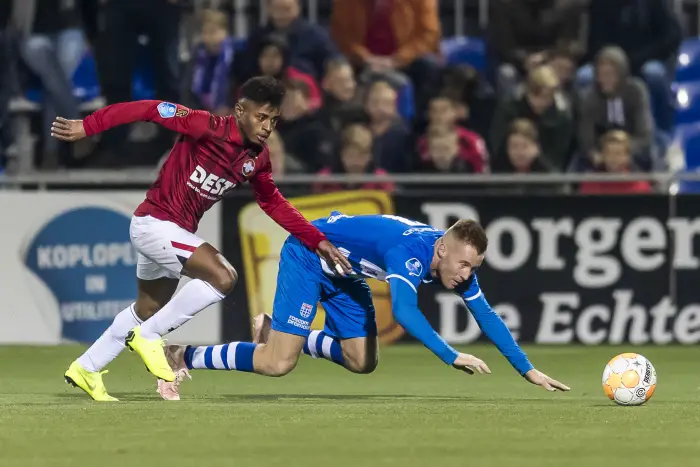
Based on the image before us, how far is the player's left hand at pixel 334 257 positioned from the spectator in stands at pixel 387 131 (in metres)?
5.05

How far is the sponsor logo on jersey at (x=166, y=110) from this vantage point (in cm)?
927

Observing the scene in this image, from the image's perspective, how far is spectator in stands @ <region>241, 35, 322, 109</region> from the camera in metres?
14.7

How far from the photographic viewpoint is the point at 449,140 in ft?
46.9

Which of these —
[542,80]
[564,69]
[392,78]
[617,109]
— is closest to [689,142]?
[617,109]

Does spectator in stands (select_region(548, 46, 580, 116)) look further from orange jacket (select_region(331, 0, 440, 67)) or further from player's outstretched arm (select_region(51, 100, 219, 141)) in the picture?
player's outstretched arm (select_region(51, 100, 219, 141))

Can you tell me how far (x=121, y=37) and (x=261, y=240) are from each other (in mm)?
3018

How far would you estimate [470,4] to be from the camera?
16.9 m

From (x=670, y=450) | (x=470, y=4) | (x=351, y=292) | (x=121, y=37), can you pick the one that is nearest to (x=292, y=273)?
(x=351, y=292)

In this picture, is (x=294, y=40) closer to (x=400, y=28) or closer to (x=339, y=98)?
(x=339, y=98)

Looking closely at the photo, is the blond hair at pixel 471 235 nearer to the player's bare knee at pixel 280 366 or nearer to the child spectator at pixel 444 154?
the player's bare knee at pixel 280 366

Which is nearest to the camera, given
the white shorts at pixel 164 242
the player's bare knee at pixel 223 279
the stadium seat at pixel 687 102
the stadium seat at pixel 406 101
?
the player's bare knee at pixel 223 279

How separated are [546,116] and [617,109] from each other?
2.38 ft

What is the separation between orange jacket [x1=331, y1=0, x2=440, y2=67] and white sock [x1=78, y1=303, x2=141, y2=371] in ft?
21.3

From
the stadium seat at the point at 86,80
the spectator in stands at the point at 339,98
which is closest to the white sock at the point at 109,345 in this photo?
the spectator in stands at the point at 339,98
